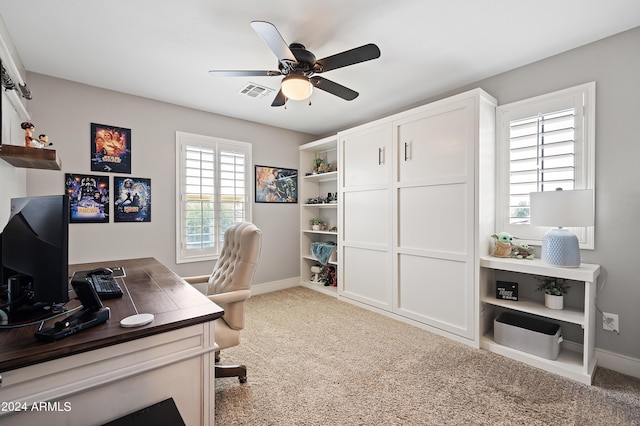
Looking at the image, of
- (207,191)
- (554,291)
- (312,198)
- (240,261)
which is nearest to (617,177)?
(554,291)

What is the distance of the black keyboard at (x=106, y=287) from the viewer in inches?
58.4

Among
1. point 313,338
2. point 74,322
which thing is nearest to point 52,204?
point 74,322

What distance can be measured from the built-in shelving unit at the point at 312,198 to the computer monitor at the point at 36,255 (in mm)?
3493

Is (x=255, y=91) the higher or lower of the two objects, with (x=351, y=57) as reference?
higher

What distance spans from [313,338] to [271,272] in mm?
1789

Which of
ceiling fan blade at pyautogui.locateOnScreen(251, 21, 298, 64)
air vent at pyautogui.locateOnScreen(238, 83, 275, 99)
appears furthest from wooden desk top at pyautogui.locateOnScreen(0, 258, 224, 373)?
air vent at pyautogui.locateOnScreen(238, 83, 275, 99)

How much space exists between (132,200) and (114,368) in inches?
107

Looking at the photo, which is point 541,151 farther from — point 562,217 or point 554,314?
point 554,314

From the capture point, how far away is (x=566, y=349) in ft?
7.95

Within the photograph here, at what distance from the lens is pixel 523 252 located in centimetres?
258

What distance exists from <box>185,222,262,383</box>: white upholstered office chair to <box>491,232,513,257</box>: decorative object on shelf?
2171 millimetres

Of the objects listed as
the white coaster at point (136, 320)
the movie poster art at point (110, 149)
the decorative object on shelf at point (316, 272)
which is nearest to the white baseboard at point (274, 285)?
the decorative object on shelf at point (316, 272)

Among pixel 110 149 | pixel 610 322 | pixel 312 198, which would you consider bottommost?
pixel 610 322

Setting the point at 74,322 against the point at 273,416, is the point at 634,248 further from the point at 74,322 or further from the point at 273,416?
the point at 74,322
